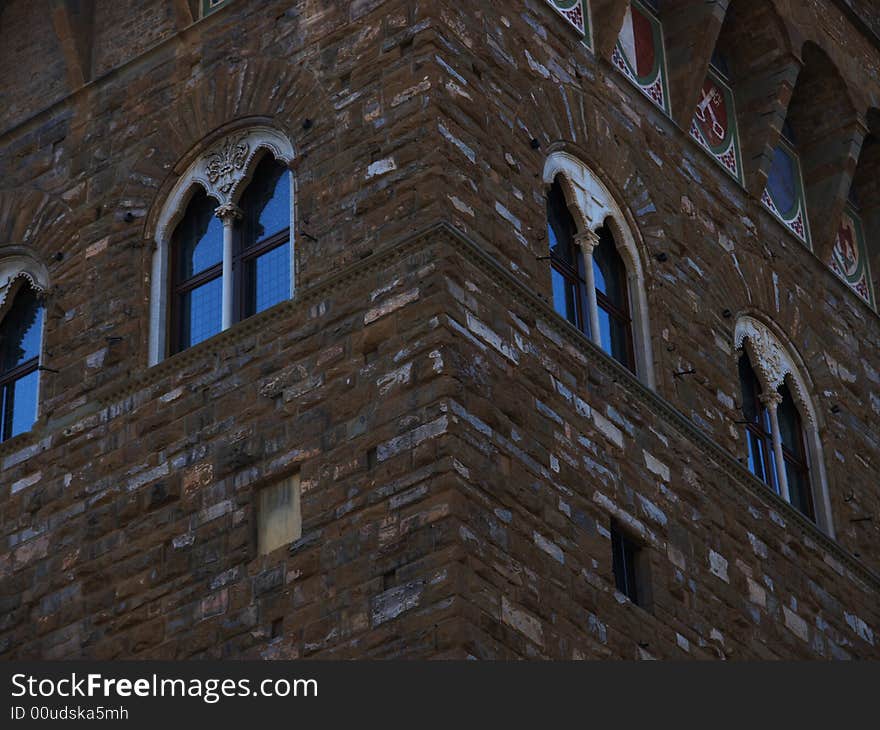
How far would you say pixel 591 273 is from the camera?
23547 millimetres

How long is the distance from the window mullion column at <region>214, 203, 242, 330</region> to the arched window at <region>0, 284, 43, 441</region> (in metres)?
1.99

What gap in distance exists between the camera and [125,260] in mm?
23891

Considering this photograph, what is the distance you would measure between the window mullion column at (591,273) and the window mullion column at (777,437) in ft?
8.36

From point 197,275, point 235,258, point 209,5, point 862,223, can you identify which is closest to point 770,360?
point 862,223

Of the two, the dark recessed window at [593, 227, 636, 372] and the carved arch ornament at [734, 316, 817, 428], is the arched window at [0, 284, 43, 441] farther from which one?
the carved arch ornament at [734, 316, 817, 428]

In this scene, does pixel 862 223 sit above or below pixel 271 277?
above

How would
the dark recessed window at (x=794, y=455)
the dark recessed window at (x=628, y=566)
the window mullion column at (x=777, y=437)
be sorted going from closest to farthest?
1. the dark recessed window at (x=628, y=566)
2. the window mullion column at (x=777, y=437)
3. the dark recessed window at (x=794, y=455)

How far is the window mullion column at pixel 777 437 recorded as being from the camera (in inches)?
984

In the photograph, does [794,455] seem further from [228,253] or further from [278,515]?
[278,515]

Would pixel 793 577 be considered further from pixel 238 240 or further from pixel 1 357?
pixel 1 357

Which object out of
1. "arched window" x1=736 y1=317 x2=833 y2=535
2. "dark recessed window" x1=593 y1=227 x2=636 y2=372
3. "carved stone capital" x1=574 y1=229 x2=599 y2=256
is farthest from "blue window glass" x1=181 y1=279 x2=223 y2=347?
A: "arched window" x1=736 y1=317 x2=833 y2=535

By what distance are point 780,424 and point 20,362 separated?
6547 millimetres

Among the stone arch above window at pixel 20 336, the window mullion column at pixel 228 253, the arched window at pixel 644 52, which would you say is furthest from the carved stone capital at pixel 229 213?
the arched window at pixel 644 52

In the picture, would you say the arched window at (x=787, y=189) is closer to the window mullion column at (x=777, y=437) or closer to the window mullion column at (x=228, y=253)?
the window mullion column at (x=777, y=437)
